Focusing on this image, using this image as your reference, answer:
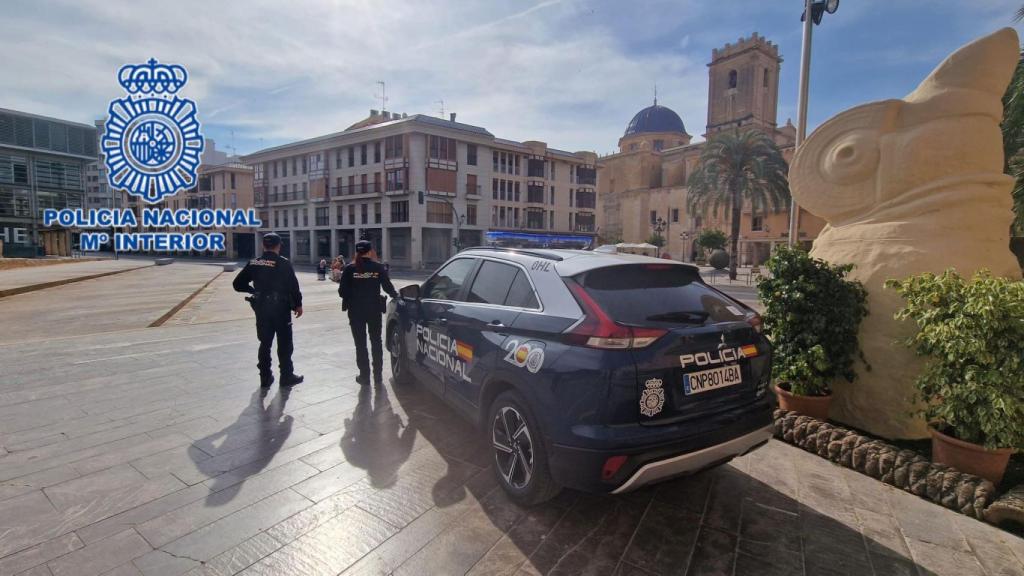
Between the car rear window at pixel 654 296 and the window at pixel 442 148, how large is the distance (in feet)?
137

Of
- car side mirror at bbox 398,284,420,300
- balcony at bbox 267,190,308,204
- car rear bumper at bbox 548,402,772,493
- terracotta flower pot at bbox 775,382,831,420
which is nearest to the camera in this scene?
car rear bumper at bbox 548,402,772,493

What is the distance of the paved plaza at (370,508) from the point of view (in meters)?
2.61

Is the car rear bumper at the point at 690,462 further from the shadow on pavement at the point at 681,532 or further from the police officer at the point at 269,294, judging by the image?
the police officer at the point at 269,294

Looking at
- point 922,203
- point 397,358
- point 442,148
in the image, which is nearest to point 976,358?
point 922,203

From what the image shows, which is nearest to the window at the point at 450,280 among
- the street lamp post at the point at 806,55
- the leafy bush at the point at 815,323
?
Result: the leafy bush at the point at 815,323

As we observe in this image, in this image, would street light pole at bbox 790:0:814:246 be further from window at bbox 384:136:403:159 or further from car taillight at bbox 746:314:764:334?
window at bbox 384:136:403:159

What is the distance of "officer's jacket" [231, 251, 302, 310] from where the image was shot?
553 cm

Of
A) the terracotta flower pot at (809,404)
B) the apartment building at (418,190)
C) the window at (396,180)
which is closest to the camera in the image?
the terracotta flower pot at (809,404)

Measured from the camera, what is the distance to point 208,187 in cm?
6569

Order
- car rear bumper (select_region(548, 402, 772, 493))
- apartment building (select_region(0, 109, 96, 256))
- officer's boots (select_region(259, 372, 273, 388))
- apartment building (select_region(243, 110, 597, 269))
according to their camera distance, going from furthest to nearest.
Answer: apartment building (select_region(0, 109, 96, 256)) → apartment building (select_region(243, 110, 597, 269)) → officer's boots (select_region(259, 372, 273, 388)) → car rear bumper (select_region(548, 402, 772, 493))

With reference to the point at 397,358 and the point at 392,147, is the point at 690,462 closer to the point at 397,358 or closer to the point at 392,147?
the point at 397,358

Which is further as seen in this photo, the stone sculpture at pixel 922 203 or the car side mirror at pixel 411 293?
the car side mirror at pixel 411 293

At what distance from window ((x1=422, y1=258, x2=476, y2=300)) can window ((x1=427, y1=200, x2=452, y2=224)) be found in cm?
3914

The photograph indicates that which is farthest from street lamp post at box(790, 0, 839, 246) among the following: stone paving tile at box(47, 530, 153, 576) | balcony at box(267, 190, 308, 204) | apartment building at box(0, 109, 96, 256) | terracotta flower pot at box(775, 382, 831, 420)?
apartment building at box(0, 109, 96, 256)
